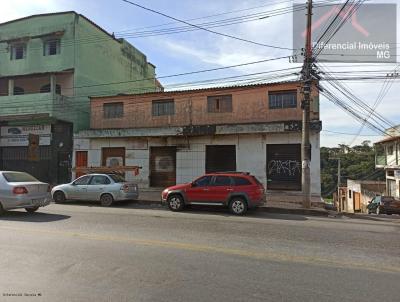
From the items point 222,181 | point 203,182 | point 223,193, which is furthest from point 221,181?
point 203,182

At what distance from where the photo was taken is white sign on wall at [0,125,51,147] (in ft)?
84.3

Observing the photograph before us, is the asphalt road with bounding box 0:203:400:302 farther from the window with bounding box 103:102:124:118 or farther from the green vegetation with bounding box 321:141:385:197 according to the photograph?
the green vegetation with bounding box 321:141:385:197

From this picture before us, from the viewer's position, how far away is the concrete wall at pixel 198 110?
21406 millimetres

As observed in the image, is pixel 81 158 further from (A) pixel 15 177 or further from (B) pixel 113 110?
(A) pixel 15 177

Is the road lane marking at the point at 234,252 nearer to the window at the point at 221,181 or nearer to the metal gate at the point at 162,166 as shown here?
the window at the point at 221,181

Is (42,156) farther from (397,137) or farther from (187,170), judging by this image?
(397,137)

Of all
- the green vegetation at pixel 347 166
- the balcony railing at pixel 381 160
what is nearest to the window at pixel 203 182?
the balcony railing at pixel 381 160

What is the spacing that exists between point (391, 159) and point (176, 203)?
33.6 metres

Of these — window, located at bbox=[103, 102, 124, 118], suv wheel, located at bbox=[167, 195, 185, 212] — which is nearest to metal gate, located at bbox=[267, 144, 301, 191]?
Result: suv wheel, located at bbox=[167, 195, 185, 212]

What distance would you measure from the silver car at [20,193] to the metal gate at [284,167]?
12354 mm

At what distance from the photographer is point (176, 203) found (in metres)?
14.8

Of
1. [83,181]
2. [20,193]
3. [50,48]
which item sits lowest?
[20,193]

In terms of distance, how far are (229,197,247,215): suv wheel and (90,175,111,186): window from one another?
5664 millimetres

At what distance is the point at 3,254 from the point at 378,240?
7840 millimetres
